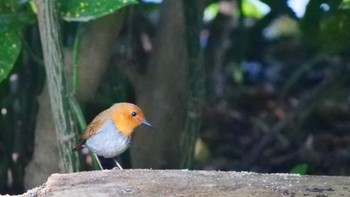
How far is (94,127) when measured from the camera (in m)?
3.49

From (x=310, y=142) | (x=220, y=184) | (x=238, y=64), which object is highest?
(x=238, y=64)

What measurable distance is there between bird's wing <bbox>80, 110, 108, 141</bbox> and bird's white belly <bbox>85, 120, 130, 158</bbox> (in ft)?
0.04

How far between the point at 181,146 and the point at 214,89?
1630mm

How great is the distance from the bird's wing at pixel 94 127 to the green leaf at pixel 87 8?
0.40 metres

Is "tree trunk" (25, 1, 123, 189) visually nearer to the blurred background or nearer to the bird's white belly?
the blurred background

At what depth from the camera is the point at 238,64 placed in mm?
5309

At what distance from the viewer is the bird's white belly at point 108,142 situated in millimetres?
3463

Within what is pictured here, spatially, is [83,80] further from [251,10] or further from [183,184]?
[251,10]

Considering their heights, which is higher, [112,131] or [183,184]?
[112,131]

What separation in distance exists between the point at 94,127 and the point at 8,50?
435 millimetres

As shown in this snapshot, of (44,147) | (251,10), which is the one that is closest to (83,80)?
(44,147)

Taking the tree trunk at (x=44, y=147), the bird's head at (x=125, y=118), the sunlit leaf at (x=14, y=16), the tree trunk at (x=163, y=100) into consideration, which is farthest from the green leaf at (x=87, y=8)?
the tree trunk at (x=163, y=100)

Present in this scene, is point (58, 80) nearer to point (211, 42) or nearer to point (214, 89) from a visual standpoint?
point (211, 42)

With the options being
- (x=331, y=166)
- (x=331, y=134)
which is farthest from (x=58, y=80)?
(x=331, y=134)
